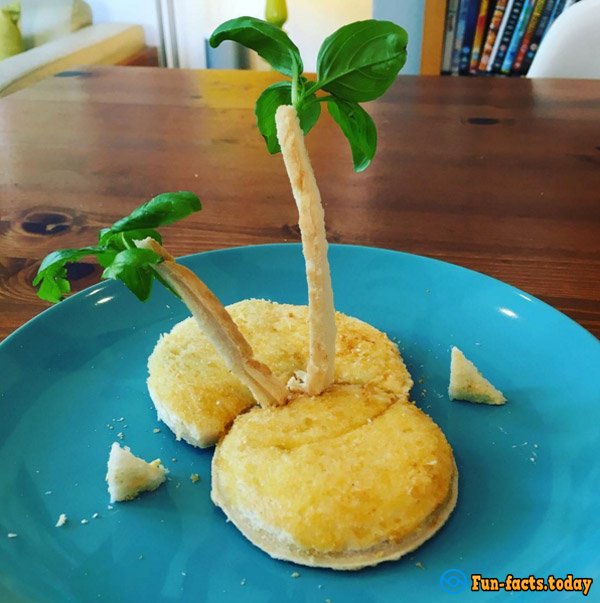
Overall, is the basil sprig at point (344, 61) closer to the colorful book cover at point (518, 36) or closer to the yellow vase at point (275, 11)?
the colorful book cover at point (518, 36)

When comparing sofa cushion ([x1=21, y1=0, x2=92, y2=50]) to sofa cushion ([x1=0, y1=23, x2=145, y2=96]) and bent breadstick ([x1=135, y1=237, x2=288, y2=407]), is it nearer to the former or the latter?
sofa cushion ([x1=0, y1=23, x2=145, y2=96])

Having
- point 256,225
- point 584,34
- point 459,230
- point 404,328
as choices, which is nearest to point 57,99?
point 256,225

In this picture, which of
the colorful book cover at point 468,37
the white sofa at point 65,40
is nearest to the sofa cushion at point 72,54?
the white sofa at point 65,40

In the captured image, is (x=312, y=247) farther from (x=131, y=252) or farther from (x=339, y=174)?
(x=339, y=174)

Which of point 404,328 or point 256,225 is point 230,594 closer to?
point 404,328

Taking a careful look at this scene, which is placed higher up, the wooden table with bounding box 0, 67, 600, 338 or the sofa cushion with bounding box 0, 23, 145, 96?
the wooden table with bounding box 0, 67, 600, 338

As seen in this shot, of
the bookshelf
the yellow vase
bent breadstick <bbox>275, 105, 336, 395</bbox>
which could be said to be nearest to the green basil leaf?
bent breadstick <bbox>275, 105, 336, 395</bbox>

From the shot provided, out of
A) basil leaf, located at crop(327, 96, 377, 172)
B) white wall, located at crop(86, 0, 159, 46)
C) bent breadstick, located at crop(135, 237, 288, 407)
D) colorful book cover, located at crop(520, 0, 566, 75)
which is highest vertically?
basil leaf, located at crop(327, 96, 377, 172)
